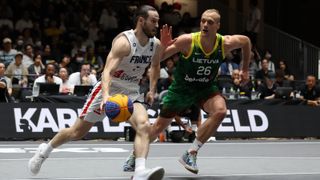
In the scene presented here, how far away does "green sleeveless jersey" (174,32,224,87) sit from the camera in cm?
1016

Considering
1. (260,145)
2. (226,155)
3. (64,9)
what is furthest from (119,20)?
(226,155)

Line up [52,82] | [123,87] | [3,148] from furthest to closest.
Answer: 1. [52,82]
2. [3,148]
3. [123,87]

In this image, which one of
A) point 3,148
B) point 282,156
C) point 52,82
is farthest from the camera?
point 52,82

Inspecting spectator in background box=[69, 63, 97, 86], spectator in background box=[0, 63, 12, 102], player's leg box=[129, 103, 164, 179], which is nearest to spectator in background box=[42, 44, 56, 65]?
spectator in background box=[69, 63, 97, 86]

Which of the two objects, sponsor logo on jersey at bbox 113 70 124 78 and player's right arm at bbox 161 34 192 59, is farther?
player's right arm at bbox 161 34 192 59

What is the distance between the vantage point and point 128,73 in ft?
30.8

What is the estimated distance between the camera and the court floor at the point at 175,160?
390 inches

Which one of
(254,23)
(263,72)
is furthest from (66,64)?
(254,23)

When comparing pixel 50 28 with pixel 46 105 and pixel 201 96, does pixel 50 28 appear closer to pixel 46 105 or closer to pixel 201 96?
pixel 46 105

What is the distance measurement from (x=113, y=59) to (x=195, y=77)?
63.1 inches

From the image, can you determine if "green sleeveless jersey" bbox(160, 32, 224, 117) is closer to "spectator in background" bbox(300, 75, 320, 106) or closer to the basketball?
the basketball

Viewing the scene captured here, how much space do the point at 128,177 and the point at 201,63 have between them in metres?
1.78

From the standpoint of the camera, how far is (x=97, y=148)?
1433 centimetres

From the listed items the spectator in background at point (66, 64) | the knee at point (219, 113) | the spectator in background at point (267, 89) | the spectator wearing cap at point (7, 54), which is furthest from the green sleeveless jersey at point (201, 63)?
the spectator wearing cap at point (7, 54)
